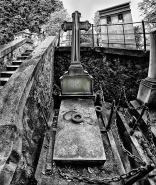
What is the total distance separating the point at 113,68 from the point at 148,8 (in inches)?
343

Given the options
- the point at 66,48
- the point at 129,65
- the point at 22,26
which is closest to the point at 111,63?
the point at 129,65

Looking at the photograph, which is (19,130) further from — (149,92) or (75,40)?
(149,92)

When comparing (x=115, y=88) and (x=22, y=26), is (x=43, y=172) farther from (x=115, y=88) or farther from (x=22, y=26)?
(x=22, y=26)

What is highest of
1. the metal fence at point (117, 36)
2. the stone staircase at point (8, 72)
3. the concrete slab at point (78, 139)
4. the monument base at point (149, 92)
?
the metal fence at point (117, 36)

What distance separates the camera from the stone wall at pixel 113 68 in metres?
6.58

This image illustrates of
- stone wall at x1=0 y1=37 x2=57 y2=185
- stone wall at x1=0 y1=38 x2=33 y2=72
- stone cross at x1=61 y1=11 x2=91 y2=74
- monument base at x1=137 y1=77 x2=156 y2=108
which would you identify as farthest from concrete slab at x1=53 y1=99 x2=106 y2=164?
stone wall at x1=0 y1=38 x2=33 y2=72

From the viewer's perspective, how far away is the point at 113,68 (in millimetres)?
7258

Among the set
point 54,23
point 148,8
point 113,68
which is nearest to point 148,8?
point 148,8

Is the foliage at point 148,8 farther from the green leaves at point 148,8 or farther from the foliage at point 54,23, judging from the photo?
the foliage at point 54,23

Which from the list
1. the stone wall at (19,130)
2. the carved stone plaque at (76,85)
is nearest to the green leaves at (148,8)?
the carved stone plaque at (76,85)

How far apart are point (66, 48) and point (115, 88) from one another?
Result: 12.4ft

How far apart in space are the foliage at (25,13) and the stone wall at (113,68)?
6.23 metres

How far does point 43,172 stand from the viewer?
261cm

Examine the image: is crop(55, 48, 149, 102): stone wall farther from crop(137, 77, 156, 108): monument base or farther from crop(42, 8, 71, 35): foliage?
crop(42, 8, 71, 35): foliage
